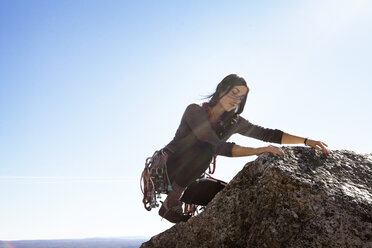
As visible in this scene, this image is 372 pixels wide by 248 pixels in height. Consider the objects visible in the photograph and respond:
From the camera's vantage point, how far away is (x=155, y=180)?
4723 millimetres

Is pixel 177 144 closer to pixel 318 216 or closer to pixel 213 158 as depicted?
pixel 213 158

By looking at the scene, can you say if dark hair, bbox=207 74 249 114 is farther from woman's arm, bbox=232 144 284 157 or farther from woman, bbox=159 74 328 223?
woman's arm, bbox=232 144 284 157

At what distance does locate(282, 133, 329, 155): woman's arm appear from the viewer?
4598mm

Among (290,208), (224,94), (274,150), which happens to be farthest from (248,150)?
(224,94)

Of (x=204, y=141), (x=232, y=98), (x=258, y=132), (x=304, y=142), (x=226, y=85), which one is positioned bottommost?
(x=304, y=142)

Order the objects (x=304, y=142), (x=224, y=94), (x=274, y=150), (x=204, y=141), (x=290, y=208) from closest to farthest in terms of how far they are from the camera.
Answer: (x=290, y=208)
(x=274, y=150)
(x=204, y=141)
(x=304, y=142)
(x=224, y=94)

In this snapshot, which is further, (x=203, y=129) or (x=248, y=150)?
(x=203, y=129)

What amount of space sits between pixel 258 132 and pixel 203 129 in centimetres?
139

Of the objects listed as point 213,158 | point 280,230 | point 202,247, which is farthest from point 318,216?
point 213,158

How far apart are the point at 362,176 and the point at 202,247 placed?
267 centimetres

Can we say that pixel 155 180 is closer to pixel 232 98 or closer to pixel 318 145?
pixel 232 98

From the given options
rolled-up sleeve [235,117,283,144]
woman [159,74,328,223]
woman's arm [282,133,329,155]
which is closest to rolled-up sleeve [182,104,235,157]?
woman [159,74,328,223]

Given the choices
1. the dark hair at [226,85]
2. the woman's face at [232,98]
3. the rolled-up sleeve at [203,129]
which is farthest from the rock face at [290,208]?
the dark hair at [226,85]

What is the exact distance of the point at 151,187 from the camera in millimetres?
4734
